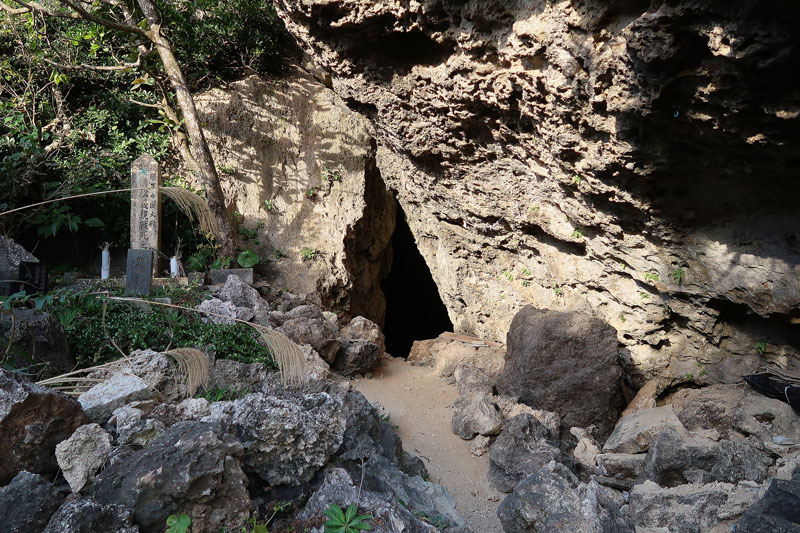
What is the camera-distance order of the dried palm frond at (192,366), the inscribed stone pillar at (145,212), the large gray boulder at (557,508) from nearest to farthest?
the large gray boulder at (557,508) < the dried palm frond at (192,366) < the inscribed stone pillar at (145,212)

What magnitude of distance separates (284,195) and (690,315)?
696 centimetres

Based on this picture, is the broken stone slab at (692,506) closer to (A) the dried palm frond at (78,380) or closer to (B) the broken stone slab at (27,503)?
(B) the broken stone slab at (27,503)

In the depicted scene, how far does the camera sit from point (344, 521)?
262 centimetres

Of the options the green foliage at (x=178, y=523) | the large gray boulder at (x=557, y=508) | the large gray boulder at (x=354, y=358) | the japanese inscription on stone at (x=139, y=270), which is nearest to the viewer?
the green foliage at (x=178, y=523)

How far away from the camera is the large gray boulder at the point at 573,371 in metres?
5.21

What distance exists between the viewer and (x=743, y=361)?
4930 mm

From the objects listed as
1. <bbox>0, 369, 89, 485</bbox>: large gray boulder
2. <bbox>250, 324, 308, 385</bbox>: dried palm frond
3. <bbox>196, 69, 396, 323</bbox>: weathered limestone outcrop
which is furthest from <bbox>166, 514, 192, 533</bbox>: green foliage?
<bbox>196, 69, 396, 323</bbox>: weathered limestone outcrop

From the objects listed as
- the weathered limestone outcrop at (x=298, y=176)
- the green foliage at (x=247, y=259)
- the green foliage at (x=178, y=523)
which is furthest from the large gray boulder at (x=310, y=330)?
the green foliage at (x=178, y=523)

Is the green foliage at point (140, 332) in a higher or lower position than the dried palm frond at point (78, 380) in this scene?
lower

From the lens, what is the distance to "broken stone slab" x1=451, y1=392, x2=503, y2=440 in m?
4.87

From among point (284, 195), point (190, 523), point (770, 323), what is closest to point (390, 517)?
point (190, 523)

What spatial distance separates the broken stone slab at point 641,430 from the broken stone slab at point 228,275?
5456 mm

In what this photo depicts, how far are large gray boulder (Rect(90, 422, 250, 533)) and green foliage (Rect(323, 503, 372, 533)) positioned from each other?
421 millimetres

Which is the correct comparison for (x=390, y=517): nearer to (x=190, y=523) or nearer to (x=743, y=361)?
(x=190, y=523)
